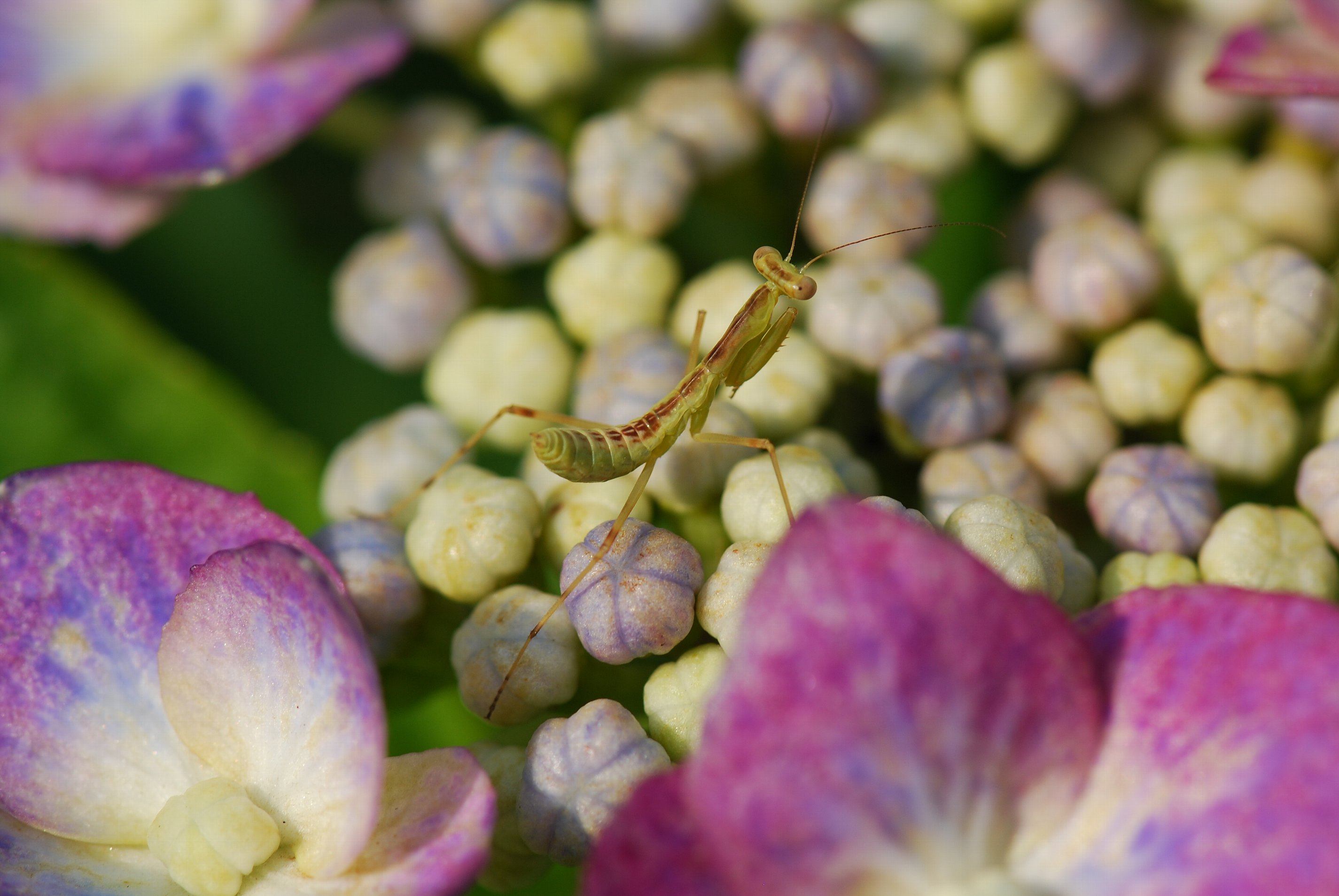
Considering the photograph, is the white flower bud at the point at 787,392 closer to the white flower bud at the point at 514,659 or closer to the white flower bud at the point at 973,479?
the white flower bud at the point at 973,479

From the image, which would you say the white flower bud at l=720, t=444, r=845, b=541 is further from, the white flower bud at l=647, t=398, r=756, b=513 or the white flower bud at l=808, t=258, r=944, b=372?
the white flower bud at l=808, t=258, r=944, b=372

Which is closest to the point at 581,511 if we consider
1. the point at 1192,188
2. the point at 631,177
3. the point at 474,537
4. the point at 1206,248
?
the point at 474,537

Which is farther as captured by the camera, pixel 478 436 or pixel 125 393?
pixel 125 393

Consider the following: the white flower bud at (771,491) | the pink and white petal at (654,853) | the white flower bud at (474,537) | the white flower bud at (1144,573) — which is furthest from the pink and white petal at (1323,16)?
the pink and white petal at (654,853)

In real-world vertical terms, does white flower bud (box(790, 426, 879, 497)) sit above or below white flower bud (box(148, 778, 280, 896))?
below

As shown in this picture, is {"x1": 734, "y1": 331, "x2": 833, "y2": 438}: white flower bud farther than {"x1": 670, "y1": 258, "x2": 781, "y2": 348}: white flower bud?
No

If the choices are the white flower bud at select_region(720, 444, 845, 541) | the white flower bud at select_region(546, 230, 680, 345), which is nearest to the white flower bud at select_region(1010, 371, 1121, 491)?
the white flower bud at select_region(720, 444, 845, 541)

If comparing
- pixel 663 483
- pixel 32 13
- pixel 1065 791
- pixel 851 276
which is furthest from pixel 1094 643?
pixel 32 13

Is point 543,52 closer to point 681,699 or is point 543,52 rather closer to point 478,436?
point 478,436
